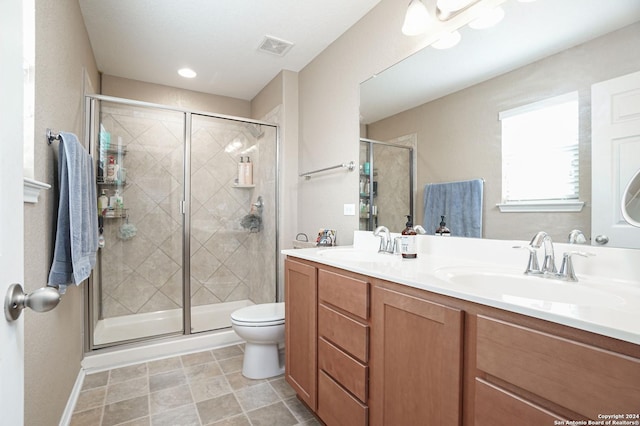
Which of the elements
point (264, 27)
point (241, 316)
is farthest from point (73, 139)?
point (264, 27)

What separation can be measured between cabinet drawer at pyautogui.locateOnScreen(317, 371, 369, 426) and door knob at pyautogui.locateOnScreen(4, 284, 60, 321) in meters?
1.12

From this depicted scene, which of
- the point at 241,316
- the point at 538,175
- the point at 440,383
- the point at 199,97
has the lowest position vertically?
the point at 241,316

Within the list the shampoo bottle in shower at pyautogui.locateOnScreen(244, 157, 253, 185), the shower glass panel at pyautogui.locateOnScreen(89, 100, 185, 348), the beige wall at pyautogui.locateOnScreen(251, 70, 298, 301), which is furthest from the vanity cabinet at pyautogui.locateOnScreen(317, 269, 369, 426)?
the shampoo bottle in shower at pyautogui.locateOnScreen(244, 157, 253, 185)

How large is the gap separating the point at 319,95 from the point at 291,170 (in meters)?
0.75

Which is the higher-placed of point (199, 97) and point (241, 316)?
point (199, 97)

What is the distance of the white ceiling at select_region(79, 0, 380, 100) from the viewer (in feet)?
6.92

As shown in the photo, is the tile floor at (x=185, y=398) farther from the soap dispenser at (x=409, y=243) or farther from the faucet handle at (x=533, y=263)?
the faucet handle at (x=533, y=263)

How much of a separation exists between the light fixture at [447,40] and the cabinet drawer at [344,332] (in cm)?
145

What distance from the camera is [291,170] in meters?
3.05

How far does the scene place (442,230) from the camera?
162 centimetres

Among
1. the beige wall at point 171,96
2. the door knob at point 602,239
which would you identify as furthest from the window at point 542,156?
the beige wall at point 171,96

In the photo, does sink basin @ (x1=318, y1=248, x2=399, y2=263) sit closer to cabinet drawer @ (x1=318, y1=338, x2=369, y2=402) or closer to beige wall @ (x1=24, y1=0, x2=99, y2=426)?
cabinet drawer @ (x1=318, y1=338, x2=369, y2=402)

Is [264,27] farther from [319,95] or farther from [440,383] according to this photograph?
[440,383]

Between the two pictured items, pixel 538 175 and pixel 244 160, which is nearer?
pixel 538 175
